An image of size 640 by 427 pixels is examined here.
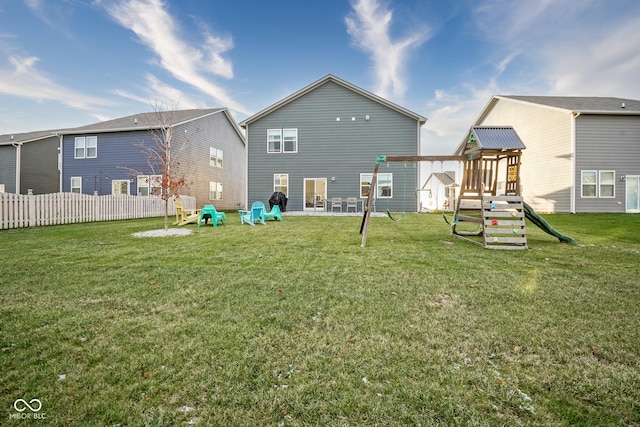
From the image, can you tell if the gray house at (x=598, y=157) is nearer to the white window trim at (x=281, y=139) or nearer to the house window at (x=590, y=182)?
the house window at (x=590, y=182)

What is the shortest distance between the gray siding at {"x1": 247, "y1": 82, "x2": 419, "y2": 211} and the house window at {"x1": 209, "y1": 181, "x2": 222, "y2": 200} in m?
5.93

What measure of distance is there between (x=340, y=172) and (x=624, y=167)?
53.2 feet

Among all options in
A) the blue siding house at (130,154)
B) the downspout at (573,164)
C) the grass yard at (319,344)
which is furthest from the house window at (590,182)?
the blue siding house at (130,154)

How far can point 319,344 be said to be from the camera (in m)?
2.23

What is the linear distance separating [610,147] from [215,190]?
26622 millimetres

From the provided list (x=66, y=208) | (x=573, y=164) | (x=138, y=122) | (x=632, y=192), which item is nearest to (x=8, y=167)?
(x=138, y=122)

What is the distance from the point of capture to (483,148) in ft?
24.2

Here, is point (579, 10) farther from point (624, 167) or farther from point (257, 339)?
point (257, 339)

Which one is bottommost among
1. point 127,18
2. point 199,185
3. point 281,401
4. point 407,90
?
point 281,401

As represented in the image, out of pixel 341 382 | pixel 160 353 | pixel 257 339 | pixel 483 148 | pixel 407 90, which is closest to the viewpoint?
pixel 341 382

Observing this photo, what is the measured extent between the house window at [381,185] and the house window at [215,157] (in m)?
12.9

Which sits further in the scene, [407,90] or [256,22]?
[407,90]

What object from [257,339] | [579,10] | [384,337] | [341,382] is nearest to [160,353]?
[257,339]

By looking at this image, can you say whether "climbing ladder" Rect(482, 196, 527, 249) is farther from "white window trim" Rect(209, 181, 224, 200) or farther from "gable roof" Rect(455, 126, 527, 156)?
"white window trim" Rect(209, 181, 224, 200)
